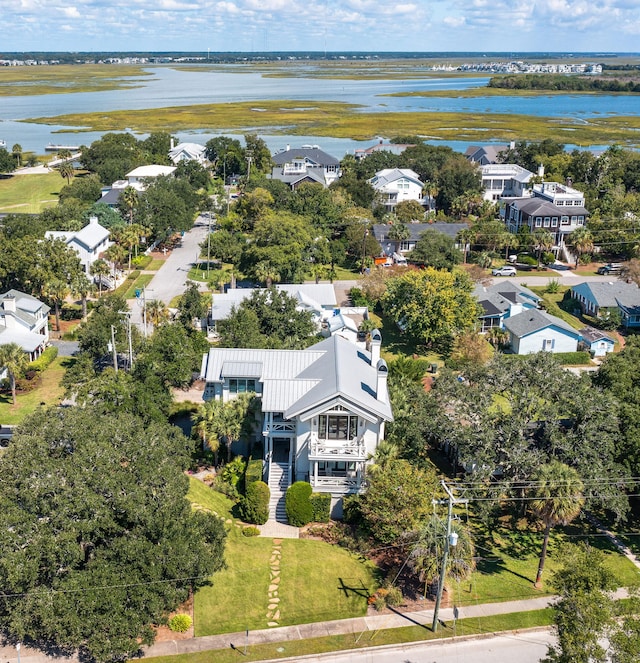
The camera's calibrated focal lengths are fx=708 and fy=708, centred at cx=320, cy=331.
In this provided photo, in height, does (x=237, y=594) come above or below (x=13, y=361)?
below

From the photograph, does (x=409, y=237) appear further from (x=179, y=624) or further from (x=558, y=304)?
(x=179, y=624)

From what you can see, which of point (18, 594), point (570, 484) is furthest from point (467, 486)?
point (18, 594)

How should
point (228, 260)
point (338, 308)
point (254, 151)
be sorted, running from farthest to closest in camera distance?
point (254, 151), point (228, 260), point (338, 308)

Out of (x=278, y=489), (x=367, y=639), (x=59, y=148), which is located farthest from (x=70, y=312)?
(x=59, y=148)

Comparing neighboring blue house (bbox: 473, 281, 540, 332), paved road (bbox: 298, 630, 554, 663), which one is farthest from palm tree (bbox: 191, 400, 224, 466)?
neighboring blue house (bbox: 473, 281, 540, 332)

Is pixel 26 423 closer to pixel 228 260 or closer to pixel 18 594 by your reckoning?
pixel 18 594

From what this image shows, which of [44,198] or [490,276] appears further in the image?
[44,198]
